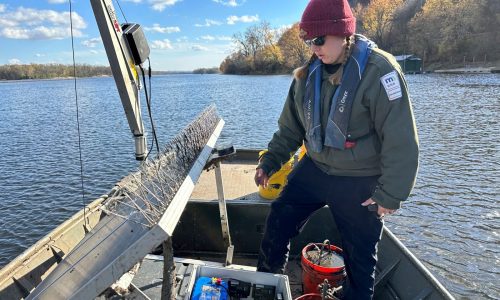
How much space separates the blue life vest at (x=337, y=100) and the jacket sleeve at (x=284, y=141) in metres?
0.34

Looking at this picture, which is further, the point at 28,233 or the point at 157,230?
the point at 28,233

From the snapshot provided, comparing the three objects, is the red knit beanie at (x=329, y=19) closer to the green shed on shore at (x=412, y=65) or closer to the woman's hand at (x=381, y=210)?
the woman's hand at (x=381, y=210)

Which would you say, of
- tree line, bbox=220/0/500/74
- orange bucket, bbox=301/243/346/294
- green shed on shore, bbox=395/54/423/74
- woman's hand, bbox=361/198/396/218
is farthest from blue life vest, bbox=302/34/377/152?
green shed on shore, bbox=395/54/423/74

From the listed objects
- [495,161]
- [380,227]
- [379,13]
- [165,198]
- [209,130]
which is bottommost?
[495,161]

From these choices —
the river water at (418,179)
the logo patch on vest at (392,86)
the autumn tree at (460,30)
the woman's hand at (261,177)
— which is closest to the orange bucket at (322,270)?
the woman's hand at (261,177)

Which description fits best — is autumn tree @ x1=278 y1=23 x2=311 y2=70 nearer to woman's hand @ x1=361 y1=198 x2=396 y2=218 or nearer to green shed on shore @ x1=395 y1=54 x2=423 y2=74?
green shed on shore @ x1=395 y1=54 x2=423 y2=74

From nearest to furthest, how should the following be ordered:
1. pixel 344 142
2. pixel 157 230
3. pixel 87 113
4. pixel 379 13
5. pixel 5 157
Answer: pixel 157 230 < pixel 344 142 < pixel 5 157 < pixel 87 113 < pixel 379 13

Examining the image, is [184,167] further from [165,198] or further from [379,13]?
[379,13]

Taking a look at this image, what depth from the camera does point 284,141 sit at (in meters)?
3.33

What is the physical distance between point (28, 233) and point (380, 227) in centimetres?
900

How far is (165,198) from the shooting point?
106 inches

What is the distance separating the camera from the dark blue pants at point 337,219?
2.78 metres

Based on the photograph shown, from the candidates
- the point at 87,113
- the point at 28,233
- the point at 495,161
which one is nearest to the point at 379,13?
the point at 87,113

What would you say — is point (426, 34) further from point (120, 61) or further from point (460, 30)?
point (120, 61)
